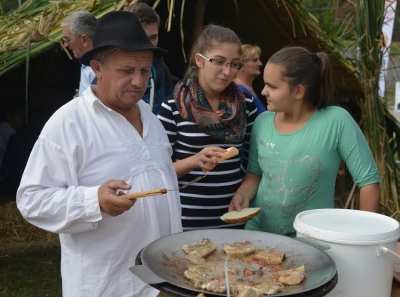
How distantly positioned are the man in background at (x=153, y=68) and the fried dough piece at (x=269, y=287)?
197cm

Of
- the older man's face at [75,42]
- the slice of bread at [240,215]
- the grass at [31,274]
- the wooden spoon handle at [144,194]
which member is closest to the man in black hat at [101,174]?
the wooden spoon handle at [144,194]

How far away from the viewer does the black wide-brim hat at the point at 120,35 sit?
6.21 feet

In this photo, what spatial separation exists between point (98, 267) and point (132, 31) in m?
0.78

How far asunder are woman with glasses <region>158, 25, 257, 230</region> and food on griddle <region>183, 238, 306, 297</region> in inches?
30.2

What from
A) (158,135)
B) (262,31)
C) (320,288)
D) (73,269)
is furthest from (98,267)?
(262,31)

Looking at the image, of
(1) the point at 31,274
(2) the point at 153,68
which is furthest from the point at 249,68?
(1) the point at 31,274

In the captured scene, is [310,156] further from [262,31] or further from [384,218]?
[262,31]

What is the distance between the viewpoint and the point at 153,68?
3.59 metres

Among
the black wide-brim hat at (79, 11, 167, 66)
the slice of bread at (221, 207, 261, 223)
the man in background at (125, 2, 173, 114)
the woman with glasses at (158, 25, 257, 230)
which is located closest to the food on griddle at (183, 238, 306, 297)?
the slice of bread at (221, 207, 261, 223)

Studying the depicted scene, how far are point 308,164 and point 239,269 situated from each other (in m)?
0.65

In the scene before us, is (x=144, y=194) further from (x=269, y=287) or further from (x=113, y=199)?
(x=269, y=287)

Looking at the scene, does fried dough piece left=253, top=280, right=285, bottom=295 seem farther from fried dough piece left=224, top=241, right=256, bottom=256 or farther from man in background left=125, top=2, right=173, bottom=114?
man in background left=125, top=2, right=173, bottom=114

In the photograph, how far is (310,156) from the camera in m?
2.22

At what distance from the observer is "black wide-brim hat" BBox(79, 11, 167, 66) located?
74.5 inches
